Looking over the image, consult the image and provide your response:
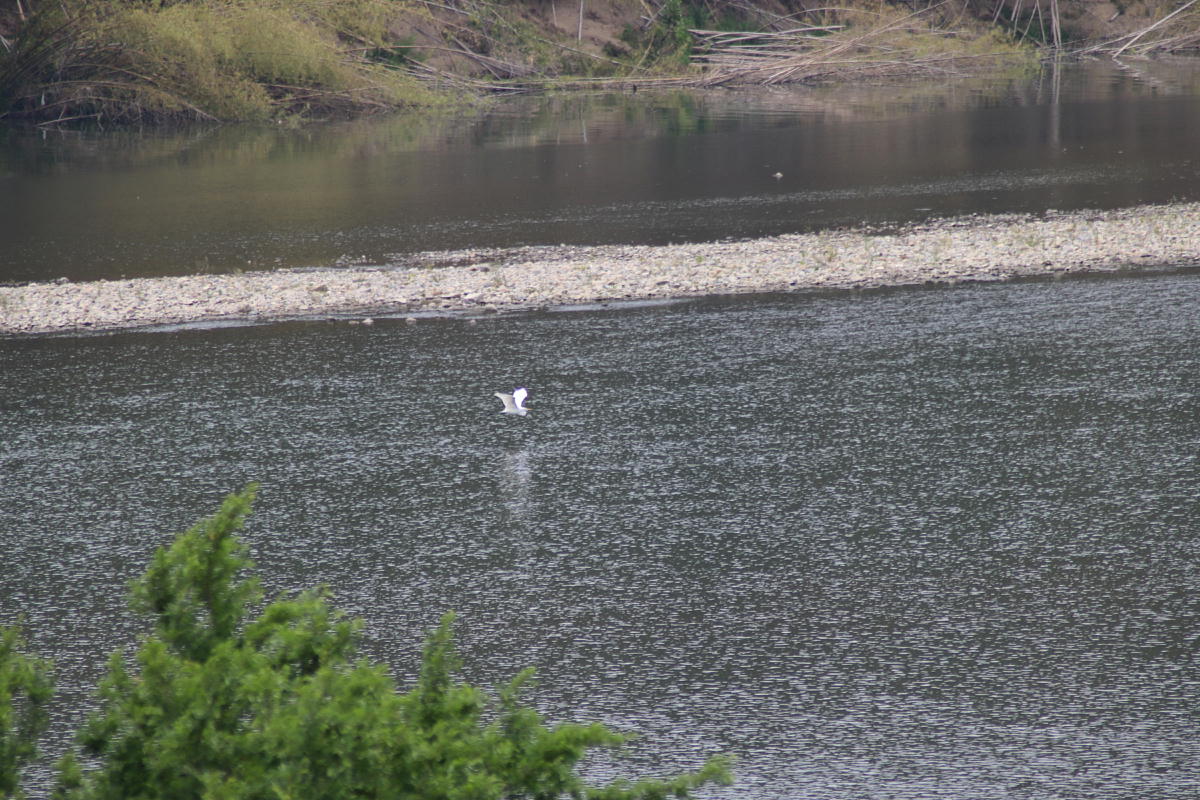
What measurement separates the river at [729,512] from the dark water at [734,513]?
0.02 meters

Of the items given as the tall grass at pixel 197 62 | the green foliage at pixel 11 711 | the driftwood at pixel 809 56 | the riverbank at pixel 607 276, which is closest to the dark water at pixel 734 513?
the riverbank at pixel 607 276

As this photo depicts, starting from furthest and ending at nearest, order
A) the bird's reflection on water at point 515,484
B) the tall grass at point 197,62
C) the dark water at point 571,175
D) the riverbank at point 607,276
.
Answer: the tall grass at point 197,62 → the dark water at point 571,175 → the riverbank at point 607,276 → the bird's reflection on water at point 515,484

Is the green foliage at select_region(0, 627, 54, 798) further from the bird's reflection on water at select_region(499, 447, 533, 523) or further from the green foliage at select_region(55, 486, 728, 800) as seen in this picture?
the bird's reflection on water at select_region(499, 447, 533, 523)

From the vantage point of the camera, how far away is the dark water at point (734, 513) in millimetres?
4992

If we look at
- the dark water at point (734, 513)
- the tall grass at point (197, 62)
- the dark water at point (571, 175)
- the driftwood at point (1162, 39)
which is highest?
the driftwood at point (1162, 39)

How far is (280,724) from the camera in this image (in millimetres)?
2791

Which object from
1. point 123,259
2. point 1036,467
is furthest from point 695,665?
point 123,259

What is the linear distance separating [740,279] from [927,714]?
9137mm

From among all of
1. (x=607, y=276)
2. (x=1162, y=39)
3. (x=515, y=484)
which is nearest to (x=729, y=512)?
(x=515, y=484)

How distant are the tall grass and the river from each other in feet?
71.1

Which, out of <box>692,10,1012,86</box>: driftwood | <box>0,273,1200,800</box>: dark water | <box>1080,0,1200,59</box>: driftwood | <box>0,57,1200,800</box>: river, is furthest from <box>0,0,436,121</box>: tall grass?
<box>1080,0,1200,59</box>: driftwood

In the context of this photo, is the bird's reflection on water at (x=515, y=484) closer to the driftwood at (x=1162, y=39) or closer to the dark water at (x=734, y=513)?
the dark water at (x=734, y=513)

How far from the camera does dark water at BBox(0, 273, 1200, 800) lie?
4992 millimetres

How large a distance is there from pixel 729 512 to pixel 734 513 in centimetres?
3
